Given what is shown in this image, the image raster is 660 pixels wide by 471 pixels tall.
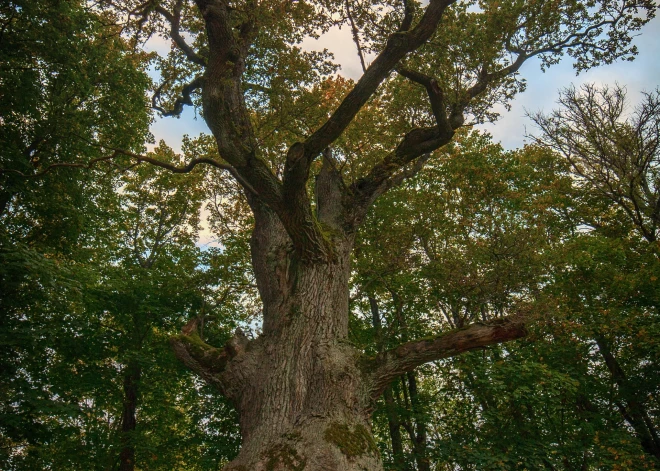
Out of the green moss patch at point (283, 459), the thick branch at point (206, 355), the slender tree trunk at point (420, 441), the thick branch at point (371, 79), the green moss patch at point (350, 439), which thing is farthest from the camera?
the slender tree trunk at point (420, 441)

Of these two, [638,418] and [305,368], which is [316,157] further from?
[638,418]

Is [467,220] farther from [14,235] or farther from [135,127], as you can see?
[14,235]

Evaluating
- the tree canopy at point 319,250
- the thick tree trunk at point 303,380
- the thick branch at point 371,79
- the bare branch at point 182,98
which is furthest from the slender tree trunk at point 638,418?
the bare branch at point 182,98

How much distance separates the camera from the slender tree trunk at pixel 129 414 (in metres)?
12.2

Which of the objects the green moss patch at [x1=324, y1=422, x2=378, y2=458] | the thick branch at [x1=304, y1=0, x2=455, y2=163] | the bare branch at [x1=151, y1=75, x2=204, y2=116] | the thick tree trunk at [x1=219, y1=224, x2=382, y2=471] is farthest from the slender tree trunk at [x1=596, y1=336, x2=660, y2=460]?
the bare branch at [x1=151, y1=75, x2=204, y2=116]

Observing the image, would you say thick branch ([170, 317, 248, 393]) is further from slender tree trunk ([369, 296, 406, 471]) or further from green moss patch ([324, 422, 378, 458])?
slender tree trunk ([369, 296, 406, 471])

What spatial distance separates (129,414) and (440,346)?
11.1 m

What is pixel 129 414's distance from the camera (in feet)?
42.4

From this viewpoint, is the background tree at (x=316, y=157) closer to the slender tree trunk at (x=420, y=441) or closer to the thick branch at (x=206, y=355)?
the thick branch at (x=206, y=355)

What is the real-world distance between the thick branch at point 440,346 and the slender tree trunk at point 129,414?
9057mm

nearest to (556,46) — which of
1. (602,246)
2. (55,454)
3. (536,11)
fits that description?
(536,11)

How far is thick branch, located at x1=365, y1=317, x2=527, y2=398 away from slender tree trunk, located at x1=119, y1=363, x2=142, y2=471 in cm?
906

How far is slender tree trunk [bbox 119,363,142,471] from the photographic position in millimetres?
12185

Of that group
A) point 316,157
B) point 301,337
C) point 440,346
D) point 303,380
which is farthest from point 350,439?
point 316,157
